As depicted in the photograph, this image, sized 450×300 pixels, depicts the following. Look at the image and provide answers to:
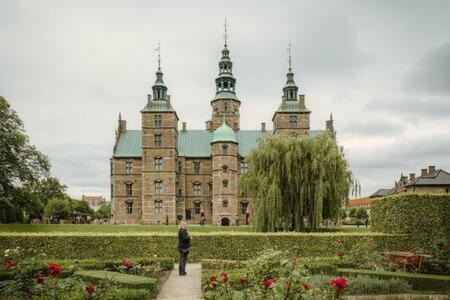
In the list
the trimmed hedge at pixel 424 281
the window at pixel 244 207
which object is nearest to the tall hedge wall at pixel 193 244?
the trimmed hedge at pixel 424 281

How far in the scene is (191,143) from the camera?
50.8 m

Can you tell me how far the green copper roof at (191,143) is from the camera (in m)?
48.5

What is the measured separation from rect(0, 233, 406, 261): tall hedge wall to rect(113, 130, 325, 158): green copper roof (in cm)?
3161

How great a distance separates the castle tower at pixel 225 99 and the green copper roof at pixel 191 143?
1.78m

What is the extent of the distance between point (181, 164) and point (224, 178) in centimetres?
679

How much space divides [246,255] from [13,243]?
995 cm

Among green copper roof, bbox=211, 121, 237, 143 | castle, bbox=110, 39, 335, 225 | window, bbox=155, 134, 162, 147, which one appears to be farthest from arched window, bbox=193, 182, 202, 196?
window, bbox=155, 134, 162, 147

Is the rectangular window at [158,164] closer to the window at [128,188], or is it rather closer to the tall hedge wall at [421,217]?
the window at [128,188]

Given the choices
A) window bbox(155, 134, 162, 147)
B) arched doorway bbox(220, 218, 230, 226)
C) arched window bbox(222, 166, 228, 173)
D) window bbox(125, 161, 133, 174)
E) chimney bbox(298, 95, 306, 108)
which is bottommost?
arched doorway bbox(220, 218, 230, 226)

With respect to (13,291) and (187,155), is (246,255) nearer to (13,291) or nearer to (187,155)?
(13,291)

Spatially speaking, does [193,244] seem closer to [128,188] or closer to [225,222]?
[225,222]

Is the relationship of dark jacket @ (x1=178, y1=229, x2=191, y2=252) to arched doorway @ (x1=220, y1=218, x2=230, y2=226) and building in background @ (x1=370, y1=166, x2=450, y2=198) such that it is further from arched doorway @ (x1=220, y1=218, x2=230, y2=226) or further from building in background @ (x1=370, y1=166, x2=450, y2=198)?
building in background @ (x1=370, y1=166, x2=450, y2=198)

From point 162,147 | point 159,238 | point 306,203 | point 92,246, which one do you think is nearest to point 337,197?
point 306,203

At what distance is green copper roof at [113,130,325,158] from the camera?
4847 centimetres
